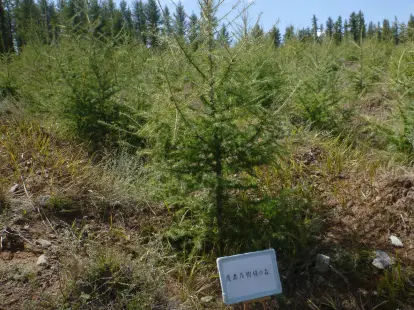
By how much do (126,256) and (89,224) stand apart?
0.63 m

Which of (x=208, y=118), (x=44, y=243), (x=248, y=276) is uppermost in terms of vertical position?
(x=208, y=118)

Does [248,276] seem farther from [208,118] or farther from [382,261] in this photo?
[382,261]

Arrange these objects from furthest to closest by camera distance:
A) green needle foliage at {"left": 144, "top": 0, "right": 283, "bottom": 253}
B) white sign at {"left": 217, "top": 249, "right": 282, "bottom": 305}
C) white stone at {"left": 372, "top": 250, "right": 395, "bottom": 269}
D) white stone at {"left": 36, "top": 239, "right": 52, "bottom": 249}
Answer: white stone at {"left": 36, "top": 239, "right": 52, "bottom": 249}
white stone at {"left": 372, "top": 250, "right": 395, "bottom": 269}
green needle foliage at {"left": 144, "top": 0, "right": 283, "bottom": 253}
white sign at {"left": 217, "top": 249, "right": 282, "bottom": 305}

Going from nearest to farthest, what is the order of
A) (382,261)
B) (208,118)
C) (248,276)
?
1. (248,276)
2. (208,118)
3. (382,261)

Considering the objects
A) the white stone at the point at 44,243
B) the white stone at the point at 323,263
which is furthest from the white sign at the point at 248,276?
the white stone at the point at 44,243

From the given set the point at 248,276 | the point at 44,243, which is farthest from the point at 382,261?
the point at 44,243

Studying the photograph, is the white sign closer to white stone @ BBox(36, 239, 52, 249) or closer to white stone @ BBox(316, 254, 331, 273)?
white stone @ BBox(316, 254, 331, 273)

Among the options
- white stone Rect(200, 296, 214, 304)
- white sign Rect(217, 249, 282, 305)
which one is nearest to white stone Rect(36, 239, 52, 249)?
white stone Rect(200, 296, 214, 304)

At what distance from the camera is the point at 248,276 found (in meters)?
2.73

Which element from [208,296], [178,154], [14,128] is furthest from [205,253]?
[14,128]

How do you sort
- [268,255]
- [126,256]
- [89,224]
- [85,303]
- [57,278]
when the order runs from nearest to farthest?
1. [268,255]
2. [85,303]
3. [57,278]
4. [126,256]
5. [89,224]

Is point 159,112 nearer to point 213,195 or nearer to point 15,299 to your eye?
point 213,195

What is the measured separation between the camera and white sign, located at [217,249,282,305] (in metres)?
2.68

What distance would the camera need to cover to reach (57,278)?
129 inches
